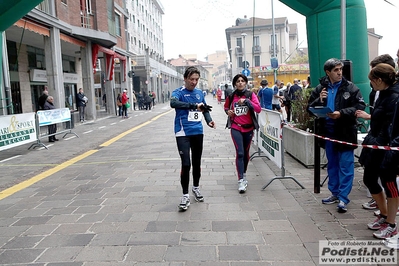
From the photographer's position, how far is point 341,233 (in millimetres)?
3729

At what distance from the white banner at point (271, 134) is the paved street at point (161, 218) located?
42cm

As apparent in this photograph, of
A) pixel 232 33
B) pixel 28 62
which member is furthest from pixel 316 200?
pixel 232 33

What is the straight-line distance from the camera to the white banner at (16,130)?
29.7 feet

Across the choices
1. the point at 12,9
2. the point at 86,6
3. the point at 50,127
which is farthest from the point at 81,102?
the point at 12,9

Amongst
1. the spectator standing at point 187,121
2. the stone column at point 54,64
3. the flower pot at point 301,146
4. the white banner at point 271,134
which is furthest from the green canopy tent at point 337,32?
the stone column at point 54,64

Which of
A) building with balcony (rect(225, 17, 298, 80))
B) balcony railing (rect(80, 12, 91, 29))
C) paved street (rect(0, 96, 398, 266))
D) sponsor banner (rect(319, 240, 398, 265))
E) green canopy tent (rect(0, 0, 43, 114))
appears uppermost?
building with balcony (rect(225, 17, 298, 80))

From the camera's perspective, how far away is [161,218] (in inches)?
171

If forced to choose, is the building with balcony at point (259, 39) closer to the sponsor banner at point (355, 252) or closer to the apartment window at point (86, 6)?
the apartment window at point (86, 6)

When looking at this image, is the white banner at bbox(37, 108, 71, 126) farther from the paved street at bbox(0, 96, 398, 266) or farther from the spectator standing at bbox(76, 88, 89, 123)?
the spectator standing at bbox(76, 88, 89, 123)

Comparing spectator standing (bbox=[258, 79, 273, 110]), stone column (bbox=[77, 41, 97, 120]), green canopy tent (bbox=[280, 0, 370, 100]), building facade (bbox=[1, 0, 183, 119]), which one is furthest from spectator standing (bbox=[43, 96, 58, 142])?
green canopy tent (bbox=[280, 0, 370, 100])

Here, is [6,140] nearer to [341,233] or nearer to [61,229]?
[61,229]

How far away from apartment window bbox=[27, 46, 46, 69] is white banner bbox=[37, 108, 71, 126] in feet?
25.8

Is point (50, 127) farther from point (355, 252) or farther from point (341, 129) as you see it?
point (355, 252)

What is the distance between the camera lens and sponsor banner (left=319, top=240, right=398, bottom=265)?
10.4 feet
